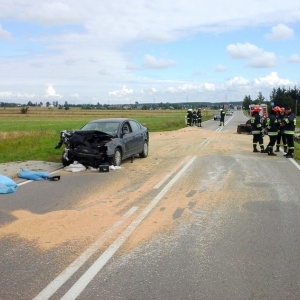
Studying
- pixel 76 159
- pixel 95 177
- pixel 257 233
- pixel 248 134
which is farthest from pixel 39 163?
pixel 248 134

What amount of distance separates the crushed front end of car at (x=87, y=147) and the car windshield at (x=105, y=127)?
0.67m

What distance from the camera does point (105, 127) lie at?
1382 centimetres

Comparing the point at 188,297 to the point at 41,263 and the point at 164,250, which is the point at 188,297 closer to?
the point at 164,250

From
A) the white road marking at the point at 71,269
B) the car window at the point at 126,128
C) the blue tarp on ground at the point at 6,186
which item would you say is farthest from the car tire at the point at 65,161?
the white road marking at the point at 71,269

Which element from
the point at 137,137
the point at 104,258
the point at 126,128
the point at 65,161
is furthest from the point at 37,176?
the point at 104,258

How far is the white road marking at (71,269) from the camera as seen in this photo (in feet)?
12.9

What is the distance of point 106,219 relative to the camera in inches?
261

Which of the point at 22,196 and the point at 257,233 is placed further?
the point at 22,196

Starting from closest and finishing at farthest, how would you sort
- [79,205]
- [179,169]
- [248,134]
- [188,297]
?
[188,297]
[79,205]
[179,169]
[248,134]

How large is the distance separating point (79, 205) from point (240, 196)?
10.3ft

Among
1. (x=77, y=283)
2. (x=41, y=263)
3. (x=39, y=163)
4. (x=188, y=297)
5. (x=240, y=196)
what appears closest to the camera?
(x=188, y=297)

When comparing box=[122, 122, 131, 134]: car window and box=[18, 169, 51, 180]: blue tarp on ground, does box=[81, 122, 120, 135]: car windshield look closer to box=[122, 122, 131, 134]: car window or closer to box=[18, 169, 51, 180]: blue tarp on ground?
box=[122, 122, 131, 134]: car window

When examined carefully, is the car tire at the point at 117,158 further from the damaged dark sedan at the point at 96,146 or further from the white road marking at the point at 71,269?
the white road marking at the point at 71,269

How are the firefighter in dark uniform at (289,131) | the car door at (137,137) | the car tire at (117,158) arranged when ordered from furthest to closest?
1. the firefighter in dark uniform at (289,131)
2. the car door at (137,137)
3. the car tire at (117,158)
